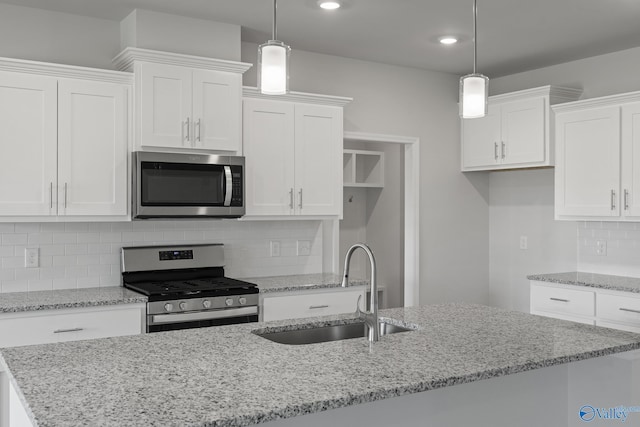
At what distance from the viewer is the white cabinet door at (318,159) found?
4.39 metres

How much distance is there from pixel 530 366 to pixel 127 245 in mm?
2843

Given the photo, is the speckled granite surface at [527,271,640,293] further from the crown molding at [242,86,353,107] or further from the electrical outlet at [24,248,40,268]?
the electrical outlet at [24,248,40,268]

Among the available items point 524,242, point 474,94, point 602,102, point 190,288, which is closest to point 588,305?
point 524,242

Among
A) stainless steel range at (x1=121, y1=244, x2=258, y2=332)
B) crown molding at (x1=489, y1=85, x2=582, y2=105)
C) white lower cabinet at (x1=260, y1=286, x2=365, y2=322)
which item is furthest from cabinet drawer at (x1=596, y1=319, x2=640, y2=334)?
stainless steel range at (x1=121, y1=244, x2=258, y2=332)

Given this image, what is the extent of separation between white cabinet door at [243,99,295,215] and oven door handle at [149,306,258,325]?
71 centimetres

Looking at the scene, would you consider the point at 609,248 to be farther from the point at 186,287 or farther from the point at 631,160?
the point at 186,287

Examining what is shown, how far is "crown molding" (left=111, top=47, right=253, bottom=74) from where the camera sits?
3.71 meters

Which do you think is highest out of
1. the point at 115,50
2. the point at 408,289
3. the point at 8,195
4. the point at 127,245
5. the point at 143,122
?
the point at 115,50

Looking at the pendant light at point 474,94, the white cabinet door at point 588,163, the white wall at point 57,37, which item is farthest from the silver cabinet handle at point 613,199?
the white wall at point 57,37

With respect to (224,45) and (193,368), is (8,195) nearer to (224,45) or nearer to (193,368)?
(224,45)

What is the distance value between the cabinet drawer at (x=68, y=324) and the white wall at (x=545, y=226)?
345 centimetres

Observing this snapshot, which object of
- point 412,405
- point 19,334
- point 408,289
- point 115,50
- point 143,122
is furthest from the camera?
point 408,289

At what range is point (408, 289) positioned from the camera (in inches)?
214

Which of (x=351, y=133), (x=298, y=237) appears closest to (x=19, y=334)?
(x=298, y=237)
